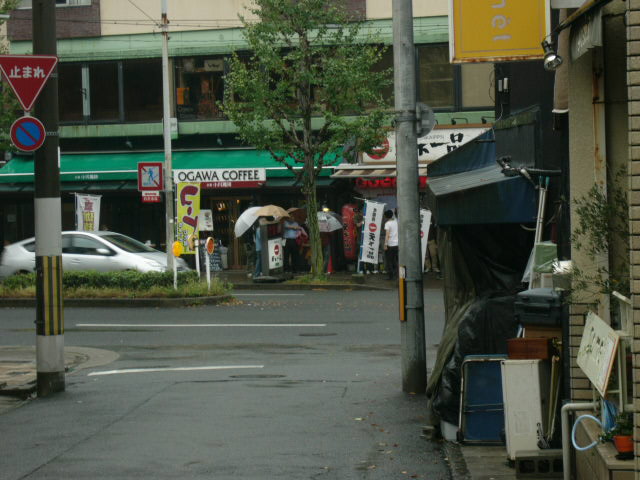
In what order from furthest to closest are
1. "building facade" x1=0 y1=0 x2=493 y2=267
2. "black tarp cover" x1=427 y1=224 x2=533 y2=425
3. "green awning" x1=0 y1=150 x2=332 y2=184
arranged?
"building facade" x1=0 y1=0 x2=493 y2=267, "green awning" x1=0 y1=150 x2=332 y2=184, "black tarp cover" x1=427 y1=224 x2=533 y2=425

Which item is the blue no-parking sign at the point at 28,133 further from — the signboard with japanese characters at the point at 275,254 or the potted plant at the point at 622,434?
the signboard with japanese characters at the point at 275,254

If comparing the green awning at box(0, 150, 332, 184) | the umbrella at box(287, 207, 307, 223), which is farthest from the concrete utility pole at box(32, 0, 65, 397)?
the green awning at box(0, 150, 332, 184)

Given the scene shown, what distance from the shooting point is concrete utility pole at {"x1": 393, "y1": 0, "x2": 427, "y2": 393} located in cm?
1163

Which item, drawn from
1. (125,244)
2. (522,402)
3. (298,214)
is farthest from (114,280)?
(522,402)

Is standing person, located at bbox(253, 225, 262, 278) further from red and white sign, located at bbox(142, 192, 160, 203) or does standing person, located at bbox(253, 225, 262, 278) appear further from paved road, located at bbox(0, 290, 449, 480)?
paved road, located at bbox(0, 290, 449, 480)

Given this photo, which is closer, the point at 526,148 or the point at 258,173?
the point at 526,148

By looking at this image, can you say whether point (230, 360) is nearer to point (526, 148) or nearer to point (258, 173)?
point (526, 148)

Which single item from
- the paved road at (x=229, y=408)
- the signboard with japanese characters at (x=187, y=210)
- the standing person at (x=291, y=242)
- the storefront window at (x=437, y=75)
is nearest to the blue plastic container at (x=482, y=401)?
the paved road at (x=229, y=408)

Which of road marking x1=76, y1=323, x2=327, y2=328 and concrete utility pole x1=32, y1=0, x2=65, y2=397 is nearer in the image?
concrete utility pole x1=32, y1=0, x2=65, y2=397

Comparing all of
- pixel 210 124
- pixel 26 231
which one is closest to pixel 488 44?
pixel 210 124

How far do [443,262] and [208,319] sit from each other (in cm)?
954

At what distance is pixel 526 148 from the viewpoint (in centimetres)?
1028

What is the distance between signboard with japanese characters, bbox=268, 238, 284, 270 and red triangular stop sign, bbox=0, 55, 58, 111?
1735 cm

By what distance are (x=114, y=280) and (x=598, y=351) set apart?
18.4m
